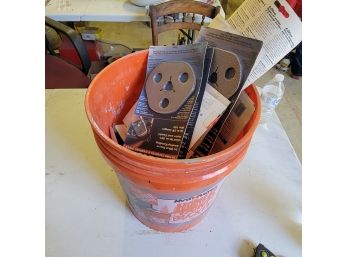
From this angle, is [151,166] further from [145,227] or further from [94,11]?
[94,11]

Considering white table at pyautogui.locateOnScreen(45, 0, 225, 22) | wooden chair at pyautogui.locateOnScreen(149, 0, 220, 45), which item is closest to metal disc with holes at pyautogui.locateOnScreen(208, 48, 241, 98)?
wooden chair at pyautogui.locateOnScreen(149, 0, 220, 45)

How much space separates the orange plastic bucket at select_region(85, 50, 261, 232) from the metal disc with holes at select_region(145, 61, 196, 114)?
4 cm

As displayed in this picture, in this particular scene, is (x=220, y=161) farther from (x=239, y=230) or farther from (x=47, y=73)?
(x=47, y=73)

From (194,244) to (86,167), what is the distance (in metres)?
0.25

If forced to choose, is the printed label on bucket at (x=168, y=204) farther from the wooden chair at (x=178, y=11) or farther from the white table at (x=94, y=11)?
the white table at (x=94, y=11)

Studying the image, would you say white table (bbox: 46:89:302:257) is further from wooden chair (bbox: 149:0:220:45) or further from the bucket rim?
wooden chair (bbox: 149:0:220:45)

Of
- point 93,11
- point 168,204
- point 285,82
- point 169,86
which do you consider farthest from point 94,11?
point 285,82

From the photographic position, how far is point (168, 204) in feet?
1.24

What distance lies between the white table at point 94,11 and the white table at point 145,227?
79 centimetres

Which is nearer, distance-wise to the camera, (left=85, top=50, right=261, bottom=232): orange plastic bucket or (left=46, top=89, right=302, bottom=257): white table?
(left=85, top=50, right=261, bottom=232): orange plastic bucket

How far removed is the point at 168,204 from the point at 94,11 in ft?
3.66

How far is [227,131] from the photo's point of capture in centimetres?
42

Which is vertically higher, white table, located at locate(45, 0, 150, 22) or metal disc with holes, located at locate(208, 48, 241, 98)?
metal disc with holes, located at locate(208, 48, 241, 98)

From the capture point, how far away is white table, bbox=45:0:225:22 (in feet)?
3.96
